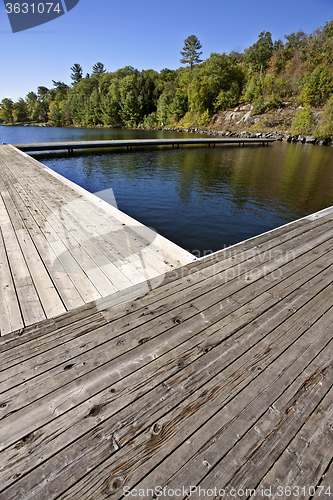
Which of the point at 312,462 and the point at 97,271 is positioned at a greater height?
the point at 97,271

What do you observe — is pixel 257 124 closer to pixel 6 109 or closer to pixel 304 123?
pixel 304 123

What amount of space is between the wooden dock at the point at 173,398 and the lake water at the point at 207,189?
2973 millimetres

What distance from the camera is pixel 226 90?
43188 millimetres

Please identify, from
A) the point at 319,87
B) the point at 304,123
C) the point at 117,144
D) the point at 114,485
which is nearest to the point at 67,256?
the point at 114,485

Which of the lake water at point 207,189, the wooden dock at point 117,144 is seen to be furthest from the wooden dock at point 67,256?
the wooden dock at point 117,144

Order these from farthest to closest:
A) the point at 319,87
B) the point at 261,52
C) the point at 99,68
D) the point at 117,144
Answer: the point at 99,68 < the point at 261,52 < the point at 319,87 < the point at 117,144

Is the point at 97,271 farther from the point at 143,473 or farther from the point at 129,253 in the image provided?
the point at 143,473

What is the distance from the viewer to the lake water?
599cm

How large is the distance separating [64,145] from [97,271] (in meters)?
15.7

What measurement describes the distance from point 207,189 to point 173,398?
833 centimetres

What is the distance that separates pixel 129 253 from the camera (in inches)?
113

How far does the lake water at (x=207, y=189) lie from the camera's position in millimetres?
5992

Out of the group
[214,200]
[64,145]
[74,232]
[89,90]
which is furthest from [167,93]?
[74,232]

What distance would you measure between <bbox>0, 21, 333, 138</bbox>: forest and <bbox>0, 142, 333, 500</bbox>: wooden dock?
92.9 ft
